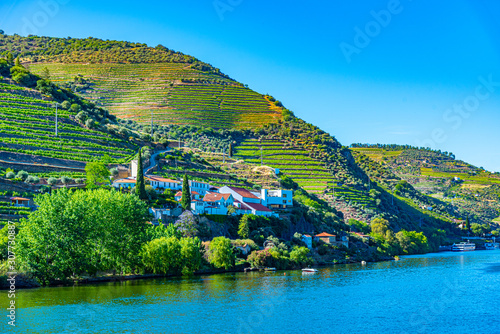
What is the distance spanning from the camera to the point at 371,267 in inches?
3760

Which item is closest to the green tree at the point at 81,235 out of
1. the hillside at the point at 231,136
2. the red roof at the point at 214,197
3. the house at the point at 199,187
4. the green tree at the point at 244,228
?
the green tree at the point at 244,228

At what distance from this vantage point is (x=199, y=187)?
10531 cm

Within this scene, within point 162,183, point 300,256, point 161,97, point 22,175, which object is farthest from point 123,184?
point 161,97

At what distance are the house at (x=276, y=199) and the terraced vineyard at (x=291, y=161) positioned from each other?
33.5m

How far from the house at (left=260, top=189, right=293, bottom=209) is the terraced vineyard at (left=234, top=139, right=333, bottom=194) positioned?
33.5 meters

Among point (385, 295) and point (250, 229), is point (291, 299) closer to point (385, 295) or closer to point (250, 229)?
point (385, 295)

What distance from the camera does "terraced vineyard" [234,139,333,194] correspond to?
492ft

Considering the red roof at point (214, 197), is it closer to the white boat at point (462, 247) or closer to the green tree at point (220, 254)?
the green tree at point (220, 254)

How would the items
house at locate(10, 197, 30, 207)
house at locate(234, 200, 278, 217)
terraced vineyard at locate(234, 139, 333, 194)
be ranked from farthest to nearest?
1. terraced vineyard at locate(234, 139, 333, 194)
2. house at locate(234, 200, 278, 217)
3. house at locate(10, 197, 30, 207)

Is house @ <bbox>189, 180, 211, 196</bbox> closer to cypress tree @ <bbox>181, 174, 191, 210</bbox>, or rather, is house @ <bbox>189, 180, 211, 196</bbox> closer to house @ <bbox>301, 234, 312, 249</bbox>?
cypress tree @ <bbox>181, 174, 191, 210</bbox>

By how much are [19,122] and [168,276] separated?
5387 centimetres

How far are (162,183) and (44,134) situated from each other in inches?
1052

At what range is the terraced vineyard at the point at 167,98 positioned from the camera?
17225 cm

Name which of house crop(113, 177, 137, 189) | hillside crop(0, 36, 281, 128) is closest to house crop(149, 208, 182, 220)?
house crop(113, 177, 137, 189)
